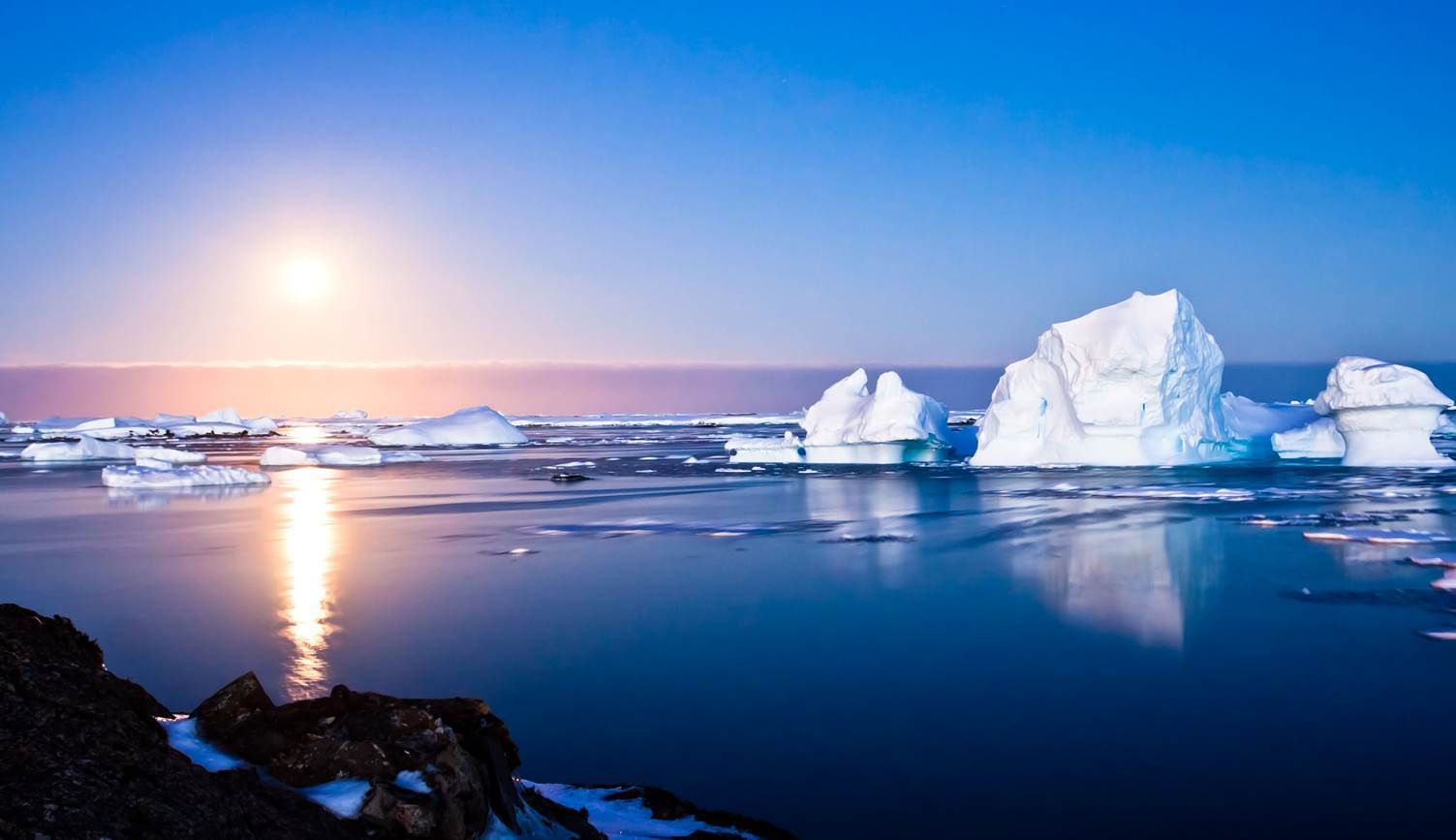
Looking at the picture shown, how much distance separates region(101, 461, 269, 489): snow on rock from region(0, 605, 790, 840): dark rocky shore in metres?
19.9

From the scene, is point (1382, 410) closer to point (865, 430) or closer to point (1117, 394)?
point (1117, 394)

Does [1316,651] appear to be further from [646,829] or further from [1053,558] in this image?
[646,829]

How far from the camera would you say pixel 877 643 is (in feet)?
21.7

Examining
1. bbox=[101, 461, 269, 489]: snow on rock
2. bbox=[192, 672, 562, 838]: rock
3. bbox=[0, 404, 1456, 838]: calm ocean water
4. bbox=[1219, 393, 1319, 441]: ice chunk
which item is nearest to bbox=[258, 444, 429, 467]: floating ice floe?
bbox=[101, 461, 269, 489]: snow on rock

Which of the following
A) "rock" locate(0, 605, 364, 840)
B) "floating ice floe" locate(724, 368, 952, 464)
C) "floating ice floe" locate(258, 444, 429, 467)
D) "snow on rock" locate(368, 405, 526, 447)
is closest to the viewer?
"rock" locate(0, 605, 364, 840)

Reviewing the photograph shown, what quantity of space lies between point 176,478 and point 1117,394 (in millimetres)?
19096

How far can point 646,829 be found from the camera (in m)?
3.28

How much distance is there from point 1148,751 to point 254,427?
259 ft

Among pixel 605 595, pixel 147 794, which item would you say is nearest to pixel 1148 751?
A: pixel 147 794

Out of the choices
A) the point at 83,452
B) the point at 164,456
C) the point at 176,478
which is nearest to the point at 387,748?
the point at 176,478

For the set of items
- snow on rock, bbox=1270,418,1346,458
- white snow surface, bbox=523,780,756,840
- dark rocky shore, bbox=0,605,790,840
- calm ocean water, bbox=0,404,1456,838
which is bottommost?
calm ocean water, bbox=0,404,1456,838

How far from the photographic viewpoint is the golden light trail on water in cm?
595

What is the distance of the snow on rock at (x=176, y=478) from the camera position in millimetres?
20297

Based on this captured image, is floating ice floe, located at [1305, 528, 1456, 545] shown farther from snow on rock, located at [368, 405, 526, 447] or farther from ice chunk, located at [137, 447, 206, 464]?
snow on rock, located at [368, 405, 526, 447]
